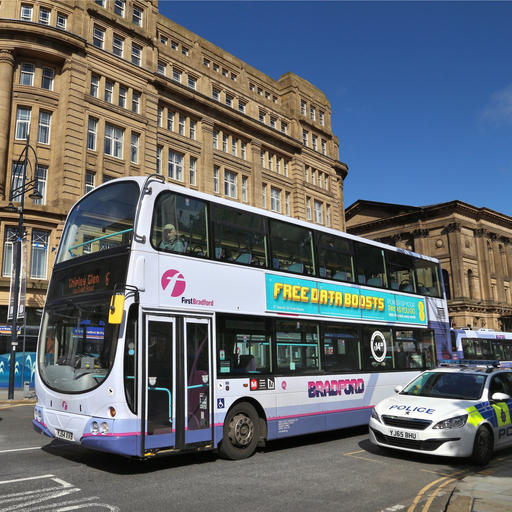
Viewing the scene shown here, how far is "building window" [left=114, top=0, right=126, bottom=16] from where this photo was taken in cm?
3500

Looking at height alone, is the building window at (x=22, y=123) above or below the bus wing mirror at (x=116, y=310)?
above

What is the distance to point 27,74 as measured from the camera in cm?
3011

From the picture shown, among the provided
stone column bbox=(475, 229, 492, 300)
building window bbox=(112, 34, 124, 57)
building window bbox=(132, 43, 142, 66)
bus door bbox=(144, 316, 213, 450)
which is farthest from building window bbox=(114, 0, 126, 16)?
stone column bbox=(475, 229, 492, 300)

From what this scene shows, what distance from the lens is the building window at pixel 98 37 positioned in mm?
32812

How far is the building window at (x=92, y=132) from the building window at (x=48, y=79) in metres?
2.90

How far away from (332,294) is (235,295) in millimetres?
2881

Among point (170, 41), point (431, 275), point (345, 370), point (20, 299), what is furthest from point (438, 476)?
point (170, 41)

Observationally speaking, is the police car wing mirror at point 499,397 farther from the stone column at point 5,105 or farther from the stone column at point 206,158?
the stone column at point 206,158

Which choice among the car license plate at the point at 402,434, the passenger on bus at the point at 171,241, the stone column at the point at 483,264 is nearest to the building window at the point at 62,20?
the passenger on bus at the point at 171,241

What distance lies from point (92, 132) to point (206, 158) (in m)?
9.76

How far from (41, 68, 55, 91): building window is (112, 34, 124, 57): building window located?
16.3ft

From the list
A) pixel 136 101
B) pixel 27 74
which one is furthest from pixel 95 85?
pixel 27 74

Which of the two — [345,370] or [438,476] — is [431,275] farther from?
[438,476]

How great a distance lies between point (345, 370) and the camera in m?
11.2
